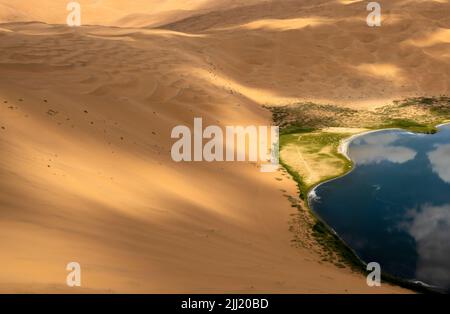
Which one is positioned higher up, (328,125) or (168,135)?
(328,125)

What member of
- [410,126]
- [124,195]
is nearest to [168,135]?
[124,195]

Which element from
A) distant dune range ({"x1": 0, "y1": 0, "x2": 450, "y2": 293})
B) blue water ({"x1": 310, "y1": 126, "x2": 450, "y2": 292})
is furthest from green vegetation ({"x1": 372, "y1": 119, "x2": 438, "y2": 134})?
distant dune range ({"x1": 0, "y1": 0, "x2": 450, "y2": 293})

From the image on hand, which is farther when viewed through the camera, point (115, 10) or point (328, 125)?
point (115, 10)

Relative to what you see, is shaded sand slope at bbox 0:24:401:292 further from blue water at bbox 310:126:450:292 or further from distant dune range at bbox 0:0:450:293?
blue water at bbox 310:126:450:292

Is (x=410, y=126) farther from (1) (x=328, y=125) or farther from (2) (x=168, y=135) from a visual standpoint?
(2) (x=168, y=135)
